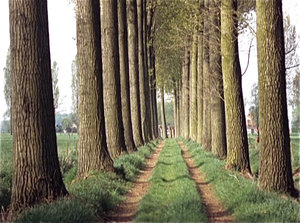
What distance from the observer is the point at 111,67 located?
15.1 metres

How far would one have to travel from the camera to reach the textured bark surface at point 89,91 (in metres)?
11.2

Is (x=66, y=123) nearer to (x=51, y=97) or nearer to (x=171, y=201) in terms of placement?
(x=171, y=201)

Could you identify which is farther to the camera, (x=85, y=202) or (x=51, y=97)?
(x=85, y=202)

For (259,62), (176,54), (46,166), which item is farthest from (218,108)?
(176,54)

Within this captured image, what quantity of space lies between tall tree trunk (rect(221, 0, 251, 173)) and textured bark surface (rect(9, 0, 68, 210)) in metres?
6.86

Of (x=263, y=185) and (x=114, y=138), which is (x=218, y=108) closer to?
(x=114, y=138)

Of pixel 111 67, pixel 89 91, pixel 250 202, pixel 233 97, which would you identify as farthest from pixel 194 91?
pixel 250 202

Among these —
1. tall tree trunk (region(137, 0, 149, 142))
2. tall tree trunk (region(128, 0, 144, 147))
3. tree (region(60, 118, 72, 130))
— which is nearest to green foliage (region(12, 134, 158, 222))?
tall tree trunk (region(128, 0, 144, 147))

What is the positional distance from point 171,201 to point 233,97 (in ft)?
16.9

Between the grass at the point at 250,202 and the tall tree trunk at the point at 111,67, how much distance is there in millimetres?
5263

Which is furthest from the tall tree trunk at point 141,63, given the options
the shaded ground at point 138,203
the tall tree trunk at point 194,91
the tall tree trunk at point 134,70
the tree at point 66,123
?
the tree at point 66,123

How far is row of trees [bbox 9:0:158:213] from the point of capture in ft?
24.0

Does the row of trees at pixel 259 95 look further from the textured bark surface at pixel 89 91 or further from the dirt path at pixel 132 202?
the textured bark surface at pixel 89 91

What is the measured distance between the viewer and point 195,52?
26672 mm
